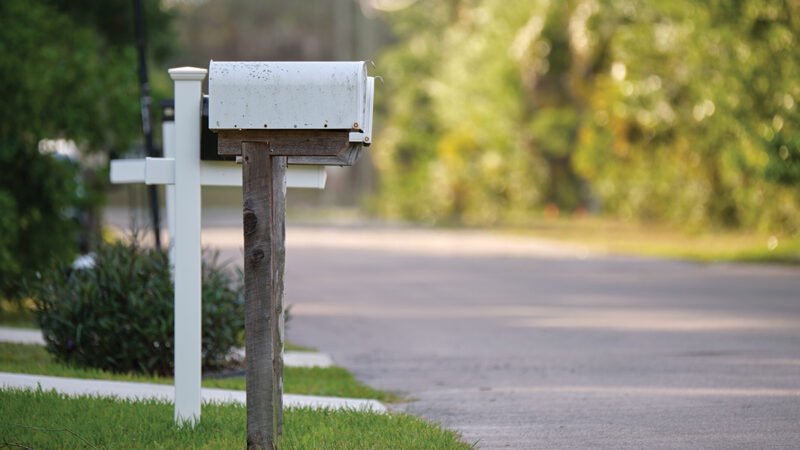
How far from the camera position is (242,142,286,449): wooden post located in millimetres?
7684

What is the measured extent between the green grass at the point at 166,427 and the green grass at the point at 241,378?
1571mm

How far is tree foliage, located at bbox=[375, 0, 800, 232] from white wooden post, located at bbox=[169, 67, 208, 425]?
1770cm

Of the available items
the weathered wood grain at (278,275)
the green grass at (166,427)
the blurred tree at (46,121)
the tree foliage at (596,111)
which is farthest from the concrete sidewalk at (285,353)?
the tree foliage at (596,111)

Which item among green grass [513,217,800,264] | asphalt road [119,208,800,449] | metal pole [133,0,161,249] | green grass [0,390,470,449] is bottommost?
green grass [513,217,800,264]

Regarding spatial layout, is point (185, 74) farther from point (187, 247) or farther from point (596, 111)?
point (596, 111)

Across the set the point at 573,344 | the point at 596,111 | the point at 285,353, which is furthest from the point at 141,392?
the point at 596,111

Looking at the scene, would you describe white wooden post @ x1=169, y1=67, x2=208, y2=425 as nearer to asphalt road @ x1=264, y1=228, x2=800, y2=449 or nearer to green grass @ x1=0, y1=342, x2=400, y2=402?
asphalt road @ x1=264, y1=228, x2=800, y2=449

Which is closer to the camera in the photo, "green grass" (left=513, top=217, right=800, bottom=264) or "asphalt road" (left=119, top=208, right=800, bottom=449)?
"asphalt road" (left=119, top=208, right=800, bottom=449)

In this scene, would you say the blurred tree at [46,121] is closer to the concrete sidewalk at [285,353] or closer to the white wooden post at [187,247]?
the concrete sidewalk at [285,353]

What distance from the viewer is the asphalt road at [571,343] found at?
31.2 ft

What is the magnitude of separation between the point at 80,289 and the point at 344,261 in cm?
1840

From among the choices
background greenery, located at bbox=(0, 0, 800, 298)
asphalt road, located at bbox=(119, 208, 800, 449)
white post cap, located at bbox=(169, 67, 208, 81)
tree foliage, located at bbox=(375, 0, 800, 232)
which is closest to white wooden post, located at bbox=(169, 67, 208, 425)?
white post cap, located at bbox=(169, 67, 208, 81)

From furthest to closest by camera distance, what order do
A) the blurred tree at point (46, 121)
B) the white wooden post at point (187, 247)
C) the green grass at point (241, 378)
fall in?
the blurred tree at point (46, 121) < the green grass at point (241, 378) < the white wooden post at point (187, 247)

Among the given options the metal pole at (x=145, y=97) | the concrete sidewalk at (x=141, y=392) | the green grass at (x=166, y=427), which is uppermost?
the metal pole at (x=145, y=97)
